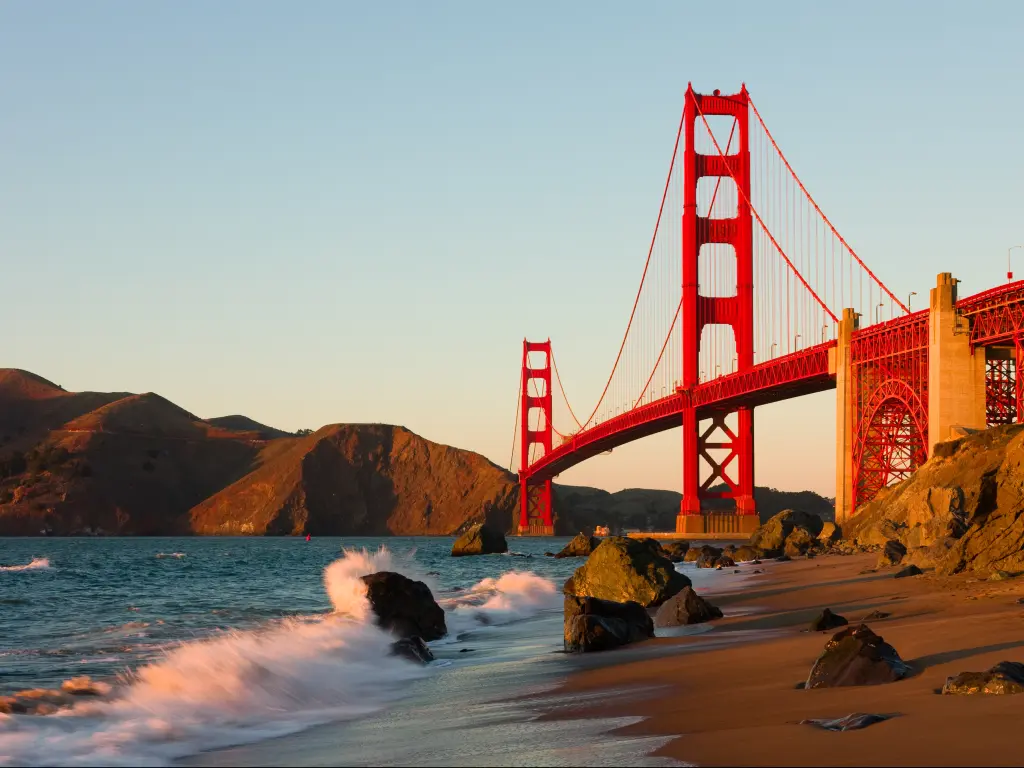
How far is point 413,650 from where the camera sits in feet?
46.0

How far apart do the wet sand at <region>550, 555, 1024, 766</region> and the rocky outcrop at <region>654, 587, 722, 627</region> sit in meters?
0.33

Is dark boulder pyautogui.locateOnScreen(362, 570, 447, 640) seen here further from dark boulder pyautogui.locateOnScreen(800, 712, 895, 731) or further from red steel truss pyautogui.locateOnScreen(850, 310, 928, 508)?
red steel truss pyautogui.locateOnScreen(850, 310, 928, 508)

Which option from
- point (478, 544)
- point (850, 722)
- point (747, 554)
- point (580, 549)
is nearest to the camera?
point (850, 722)

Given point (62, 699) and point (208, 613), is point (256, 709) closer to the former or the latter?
point (62, 699)

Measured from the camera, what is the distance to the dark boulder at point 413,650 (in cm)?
1379

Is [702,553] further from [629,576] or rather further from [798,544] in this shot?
[629,576]

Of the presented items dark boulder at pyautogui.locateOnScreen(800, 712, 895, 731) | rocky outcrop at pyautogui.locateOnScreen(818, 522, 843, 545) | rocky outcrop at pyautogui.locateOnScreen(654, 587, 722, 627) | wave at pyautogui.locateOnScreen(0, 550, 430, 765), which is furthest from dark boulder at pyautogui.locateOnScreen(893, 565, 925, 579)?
rocky outcrop at pyautogui.locateOnScreen(818, 522, 843, 545)

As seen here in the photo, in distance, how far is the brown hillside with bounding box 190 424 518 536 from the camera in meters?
155

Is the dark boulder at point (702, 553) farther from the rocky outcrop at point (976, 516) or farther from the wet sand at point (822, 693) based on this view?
the wet sand at point (822, 693)

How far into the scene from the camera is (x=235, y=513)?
15675 cm

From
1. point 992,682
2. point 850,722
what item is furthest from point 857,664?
point 850,722

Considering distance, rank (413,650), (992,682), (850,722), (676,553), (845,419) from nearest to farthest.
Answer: (850,722) → (992,682) → (413,650) → (676,553) → (845,419)

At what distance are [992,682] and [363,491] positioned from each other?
160 meters

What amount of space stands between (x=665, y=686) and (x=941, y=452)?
88.3ft
